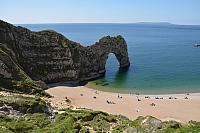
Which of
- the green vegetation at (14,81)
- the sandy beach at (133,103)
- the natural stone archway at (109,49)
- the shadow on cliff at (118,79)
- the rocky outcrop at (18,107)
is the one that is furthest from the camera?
the natural stone archway at (109,49)

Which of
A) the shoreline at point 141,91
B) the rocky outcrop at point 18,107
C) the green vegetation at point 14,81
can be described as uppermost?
the rocky outcrop at point 18,107

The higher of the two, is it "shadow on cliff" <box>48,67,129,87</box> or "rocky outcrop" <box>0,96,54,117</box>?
"rocky outcrop" <box>0,96,54,117</box>

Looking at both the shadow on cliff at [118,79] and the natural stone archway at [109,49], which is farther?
the natural stone archway at [109,49]

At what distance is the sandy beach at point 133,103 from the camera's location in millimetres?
53166

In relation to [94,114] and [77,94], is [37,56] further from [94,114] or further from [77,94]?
[94,114]

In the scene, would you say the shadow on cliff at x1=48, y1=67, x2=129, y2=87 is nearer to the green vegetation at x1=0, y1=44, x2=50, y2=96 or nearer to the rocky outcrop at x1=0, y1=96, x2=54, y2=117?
the green vegetation at x1=0, y1=44, x2=50, y2=96

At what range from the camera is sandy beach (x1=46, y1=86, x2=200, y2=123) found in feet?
174

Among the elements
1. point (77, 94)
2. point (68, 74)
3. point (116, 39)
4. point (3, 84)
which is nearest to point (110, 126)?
point (3, 84)

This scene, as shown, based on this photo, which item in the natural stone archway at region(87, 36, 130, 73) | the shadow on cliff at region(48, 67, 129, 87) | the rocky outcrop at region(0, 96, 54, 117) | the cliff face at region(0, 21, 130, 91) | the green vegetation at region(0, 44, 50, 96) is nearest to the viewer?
the rocky outcrop at region(0, 96, 54, 117)

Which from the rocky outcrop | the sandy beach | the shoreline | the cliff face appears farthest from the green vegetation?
the shoreline

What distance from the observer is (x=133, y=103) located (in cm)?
6034

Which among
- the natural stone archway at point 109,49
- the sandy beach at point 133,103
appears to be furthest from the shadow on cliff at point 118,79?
the sandy beach at point 133,103

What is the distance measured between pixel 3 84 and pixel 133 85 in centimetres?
3660

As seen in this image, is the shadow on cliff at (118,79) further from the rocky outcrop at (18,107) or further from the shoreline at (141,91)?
the rocky outcrop at (18,107)
